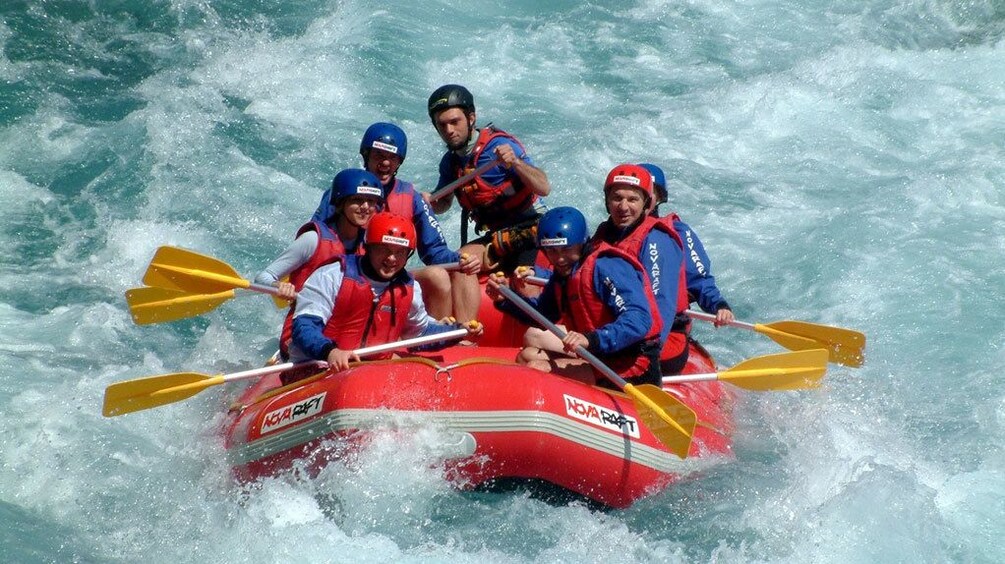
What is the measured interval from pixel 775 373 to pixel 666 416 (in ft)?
3.33

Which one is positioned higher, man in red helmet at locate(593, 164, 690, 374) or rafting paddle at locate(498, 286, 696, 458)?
man in red helmet at locate(593, 164, 690, 374)

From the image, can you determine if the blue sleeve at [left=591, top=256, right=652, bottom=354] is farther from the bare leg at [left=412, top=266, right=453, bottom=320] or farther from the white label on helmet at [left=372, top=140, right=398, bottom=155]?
the white label on helmet at [left=372, top=140, right=398, bottom=155]

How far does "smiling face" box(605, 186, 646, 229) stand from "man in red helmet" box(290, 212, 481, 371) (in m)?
0.88

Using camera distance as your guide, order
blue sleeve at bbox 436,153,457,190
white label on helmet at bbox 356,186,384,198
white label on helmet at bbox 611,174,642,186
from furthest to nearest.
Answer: blue sleeve at bbox 436,153,457,190
white label on helmet at bbox 356,186,384,198
white label on helmet at bbox 611,174,642,186

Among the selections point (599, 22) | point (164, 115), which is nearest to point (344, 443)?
point (164, 115)

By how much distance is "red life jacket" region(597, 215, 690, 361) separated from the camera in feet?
20.2

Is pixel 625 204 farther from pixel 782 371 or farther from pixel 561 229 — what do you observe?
pixel 782 371

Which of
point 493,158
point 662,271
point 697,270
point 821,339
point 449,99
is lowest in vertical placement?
point 821,339

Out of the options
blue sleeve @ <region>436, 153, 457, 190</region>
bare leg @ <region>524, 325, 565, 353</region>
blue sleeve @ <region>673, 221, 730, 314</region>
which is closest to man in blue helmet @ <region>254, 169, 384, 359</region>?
bare leg @ <region>524, 325, 565, 353</region>

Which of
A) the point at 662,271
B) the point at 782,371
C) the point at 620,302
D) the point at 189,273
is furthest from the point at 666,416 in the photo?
the point at 189,273

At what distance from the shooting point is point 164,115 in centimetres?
1120

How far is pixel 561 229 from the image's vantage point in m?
5.87

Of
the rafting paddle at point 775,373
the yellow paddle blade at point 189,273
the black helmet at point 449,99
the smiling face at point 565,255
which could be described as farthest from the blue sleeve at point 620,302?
the yellow paddle blade at point 189,273

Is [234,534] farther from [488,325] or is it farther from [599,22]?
[599,22]
